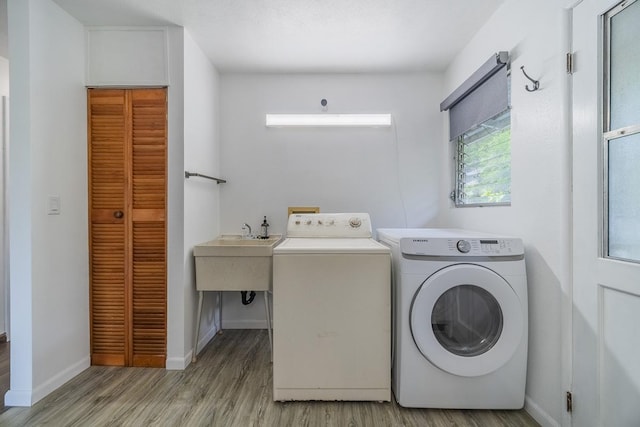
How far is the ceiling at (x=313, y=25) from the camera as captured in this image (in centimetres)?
187

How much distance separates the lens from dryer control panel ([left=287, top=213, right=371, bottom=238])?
2.39 m

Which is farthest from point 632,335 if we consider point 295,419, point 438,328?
point 295,419

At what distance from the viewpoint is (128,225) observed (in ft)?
6.98

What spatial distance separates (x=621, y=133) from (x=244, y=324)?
9.21 feet

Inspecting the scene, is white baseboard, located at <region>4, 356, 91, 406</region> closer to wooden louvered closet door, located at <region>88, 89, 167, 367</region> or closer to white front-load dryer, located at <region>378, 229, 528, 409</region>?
wooden louvered closet door, located at <region>88, 89, 167, 367</region>

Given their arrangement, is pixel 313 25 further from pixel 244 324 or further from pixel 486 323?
pixel 244 324

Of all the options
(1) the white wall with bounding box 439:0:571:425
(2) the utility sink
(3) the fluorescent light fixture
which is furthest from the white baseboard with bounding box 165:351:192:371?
(1) the white wall with bounding box 439:0:571:425

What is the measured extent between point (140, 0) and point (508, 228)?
2.59m

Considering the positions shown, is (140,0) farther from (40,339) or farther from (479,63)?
(479,63)

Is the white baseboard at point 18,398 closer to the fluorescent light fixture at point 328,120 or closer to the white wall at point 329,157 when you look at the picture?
the white wall at point 329,157

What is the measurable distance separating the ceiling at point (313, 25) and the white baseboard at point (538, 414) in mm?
2294

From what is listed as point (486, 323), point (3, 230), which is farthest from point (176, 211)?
point (486, 323)

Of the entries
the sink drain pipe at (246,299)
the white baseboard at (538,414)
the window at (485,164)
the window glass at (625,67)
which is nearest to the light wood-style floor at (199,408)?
the white baseboard at (538,414)

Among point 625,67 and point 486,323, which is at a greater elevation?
point 625,67
